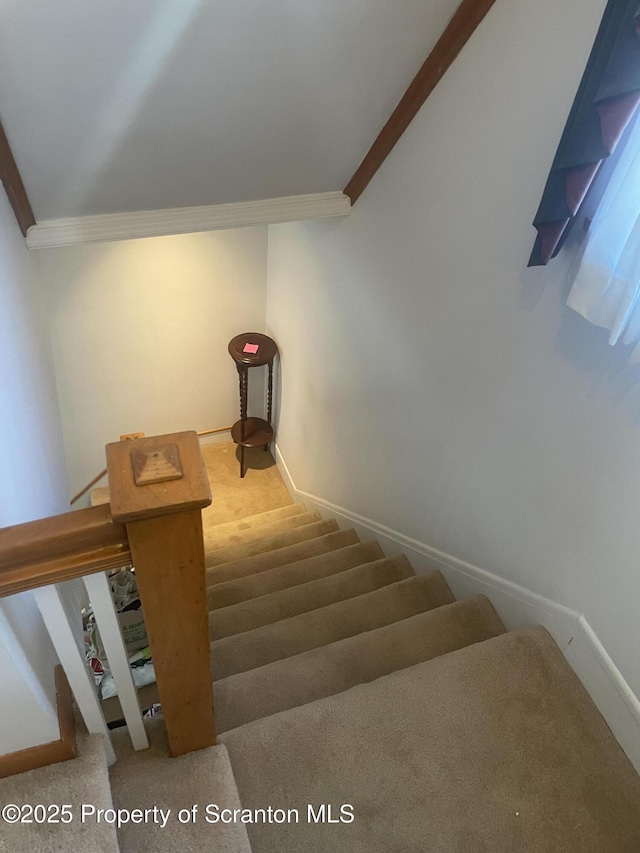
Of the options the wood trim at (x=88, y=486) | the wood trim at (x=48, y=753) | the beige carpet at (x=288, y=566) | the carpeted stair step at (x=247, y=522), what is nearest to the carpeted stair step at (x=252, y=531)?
the carpeted stair step at (x=247, y=522)

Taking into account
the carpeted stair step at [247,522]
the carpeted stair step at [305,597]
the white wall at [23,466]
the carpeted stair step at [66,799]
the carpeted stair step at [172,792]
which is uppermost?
the white wall at [23,466]

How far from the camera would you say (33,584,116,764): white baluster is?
1009 millimetres

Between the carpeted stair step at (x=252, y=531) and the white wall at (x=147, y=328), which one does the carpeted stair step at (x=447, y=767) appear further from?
the white wall at (x=147, y=328)

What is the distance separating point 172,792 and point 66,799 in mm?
222

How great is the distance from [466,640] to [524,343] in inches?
40.7

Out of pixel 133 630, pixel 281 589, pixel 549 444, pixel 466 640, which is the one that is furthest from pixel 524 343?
pixel 133 630

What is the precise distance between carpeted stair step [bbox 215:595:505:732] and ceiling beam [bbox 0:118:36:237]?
1693 millimetres

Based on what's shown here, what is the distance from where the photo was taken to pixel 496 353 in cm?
174

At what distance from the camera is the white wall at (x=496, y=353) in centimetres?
142

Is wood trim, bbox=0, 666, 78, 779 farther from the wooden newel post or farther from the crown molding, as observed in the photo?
the crown molding

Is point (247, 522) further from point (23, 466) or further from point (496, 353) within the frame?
point (496, 353)

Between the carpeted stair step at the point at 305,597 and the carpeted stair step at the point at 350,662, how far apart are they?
428 millimetres

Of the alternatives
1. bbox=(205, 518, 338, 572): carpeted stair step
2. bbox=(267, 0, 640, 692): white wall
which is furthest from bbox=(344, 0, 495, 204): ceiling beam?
bbox=(205, 518, 338, 572): carpeted stair step

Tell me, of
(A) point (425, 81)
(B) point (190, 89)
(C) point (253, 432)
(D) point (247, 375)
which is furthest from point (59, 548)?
(C) point (253, 432)
